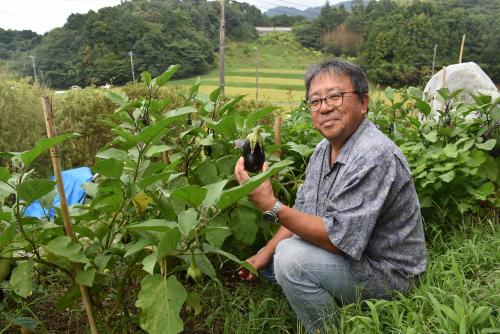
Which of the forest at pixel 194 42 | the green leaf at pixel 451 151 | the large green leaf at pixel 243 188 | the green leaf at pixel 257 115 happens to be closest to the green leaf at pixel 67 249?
the large green leaf at pixel 243 188

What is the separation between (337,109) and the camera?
1.69 meters

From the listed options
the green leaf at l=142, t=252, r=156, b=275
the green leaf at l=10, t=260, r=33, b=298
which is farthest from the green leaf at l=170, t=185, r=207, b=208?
the green leaf at l=10, t=260, r=33, b=298

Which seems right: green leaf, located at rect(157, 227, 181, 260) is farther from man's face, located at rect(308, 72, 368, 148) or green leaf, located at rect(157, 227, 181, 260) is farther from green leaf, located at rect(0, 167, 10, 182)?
man's face, located at rect(308, 72, 368, 148)

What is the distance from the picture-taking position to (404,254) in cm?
170

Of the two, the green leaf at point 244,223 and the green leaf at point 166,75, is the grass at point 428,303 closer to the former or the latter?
the green leaf at point 244,223

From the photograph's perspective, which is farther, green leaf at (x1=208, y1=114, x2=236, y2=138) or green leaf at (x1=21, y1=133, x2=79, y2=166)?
green leaf at (x1=208, y1=114, x2=236, y2=138)

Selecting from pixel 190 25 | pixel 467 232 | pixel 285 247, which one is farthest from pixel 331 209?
pixel 190 25

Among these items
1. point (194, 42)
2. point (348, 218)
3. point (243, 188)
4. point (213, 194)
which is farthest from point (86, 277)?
point (194, 42)

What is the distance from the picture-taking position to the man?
1543 millimetres

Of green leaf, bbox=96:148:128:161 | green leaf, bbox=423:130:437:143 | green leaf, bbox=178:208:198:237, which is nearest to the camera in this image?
green leaf, bbox=178:208:198:237

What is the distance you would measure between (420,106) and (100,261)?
1860 millimetres

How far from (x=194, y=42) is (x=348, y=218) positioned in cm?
2706

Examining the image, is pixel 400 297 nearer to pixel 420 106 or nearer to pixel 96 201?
pixel 96 201

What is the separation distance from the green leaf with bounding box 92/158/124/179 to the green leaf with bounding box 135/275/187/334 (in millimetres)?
309
